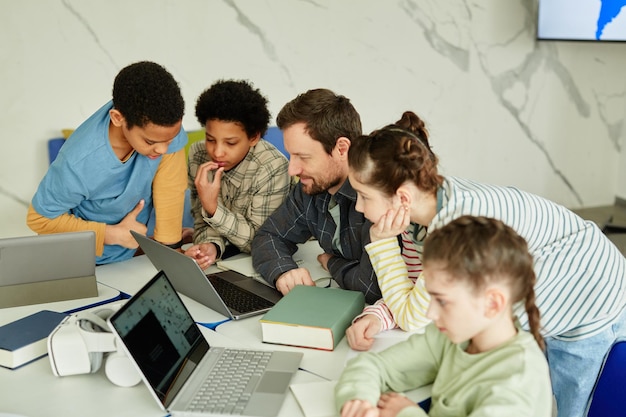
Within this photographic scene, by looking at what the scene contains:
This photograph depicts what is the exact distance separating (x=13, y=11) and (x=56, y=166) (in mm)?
1259

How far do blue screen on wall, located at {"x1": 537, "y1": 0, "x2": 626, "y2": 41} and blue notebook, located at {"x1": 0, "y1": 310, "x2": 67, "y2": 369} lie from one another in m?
3.35

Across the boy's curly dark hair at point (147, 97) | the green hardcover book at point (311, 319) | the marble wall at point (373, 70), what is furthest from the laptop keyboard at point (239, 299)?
the marble wall at point (373, 70)

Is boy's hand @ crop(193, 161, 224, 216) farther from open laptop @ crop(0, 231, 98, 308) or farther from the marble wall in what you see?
the marble wall

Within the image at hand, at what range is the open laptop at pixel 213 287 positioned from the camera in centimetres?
170

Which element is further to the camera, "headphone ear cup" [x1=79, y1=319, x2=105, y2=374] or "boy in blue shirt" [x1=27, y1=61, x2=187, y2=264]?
"boy in blue shirt" [x1=27, y1=61, x2=187, y2=264]

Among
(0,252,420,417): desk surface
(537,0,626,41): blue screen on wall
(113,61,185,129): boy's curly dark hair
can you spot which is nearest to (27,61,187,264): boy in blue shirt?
(113,61,185,129): boy's curly dark hair

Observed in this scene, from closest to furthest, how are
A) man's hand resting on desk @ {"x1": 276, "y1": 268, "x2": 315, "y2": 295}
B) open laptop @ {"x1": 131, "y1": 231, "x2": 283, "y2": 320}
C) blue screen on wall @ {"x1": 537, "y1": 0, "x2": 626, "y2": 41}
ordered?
open laptop @ {"x1": 131, "y1": 231, "x2": 283, "y2": 320} → man's hand resting on desk @ {"x1": 276, "y1": 268, "x2": 315, "y2": 295} → blue screen on wall @ {"x1": 537, "y1": 0, "x2": 626, "y2": 41}

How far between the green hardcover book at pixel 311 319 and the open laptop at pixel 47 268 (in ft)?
1.79

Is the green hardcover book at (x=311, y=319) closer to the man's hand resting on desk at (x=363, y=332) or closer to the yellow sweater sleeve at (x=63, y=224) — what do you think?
the man's hand resting on desk at (x=363, y=332)

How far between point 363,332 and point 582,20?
124 inches

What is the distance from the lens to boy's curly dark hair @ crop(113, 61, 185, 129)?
191 cm

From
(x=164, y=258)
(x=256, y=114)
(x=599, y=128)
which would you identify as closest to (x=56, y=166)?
(x=164, y=258)

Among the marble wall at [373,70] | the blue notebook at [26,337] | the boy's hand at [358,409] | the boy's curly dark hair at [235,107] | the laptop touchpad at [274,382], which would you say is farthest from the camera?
the marble wall at [373,70]

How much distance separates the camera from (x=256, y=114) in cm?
232
